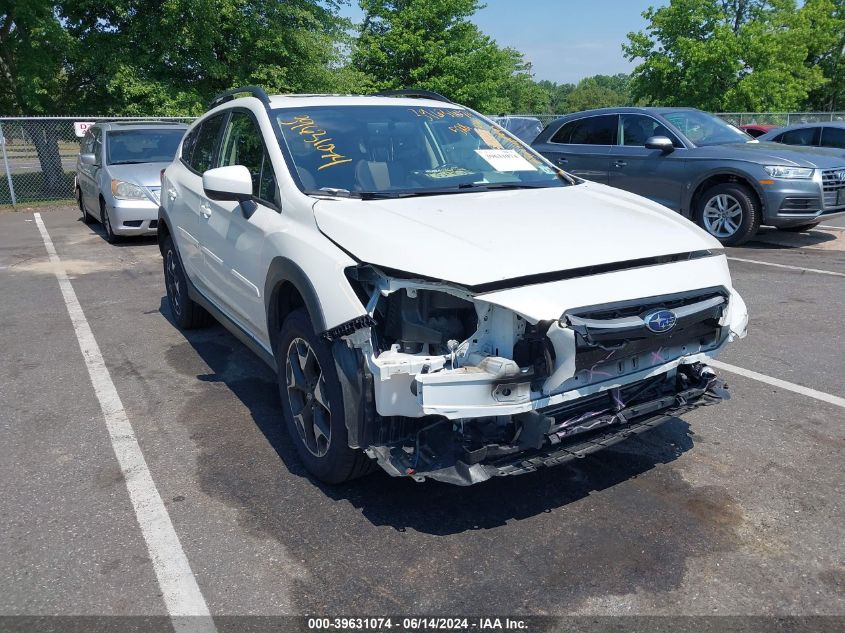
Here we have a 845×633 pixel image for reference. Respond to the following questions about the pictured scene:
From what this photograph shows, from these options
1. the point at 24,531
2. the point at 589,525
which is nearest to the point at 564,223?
the point at 589,525

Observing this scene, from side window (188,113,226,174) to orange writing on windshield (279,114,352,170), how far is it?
3.55 feet

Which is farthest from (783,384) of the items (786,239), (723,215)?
(786,239)

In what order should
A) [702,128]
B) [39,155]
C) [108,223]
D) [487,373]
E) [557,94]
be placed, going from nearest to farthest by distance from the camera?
[487,373] < [702,128] < [108,223] < [39,155] < [557,94]

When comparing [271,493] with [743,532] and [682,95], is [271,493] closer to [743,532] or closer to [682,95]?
[743,532]

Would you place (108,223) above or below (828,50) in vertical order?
below

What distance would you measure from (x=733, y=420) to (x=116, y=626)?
135 inches

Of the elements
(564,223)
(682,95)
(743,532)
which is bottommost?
(743,532)

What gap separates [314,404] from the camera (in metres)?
3.48

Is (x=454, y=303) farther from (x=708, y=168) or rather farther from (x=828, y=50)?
(x=828, y=50)

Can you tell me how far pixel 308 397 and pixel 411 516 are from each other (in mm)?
757

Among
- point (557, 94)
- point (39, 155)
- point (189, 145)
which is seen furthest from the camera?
point (557, 94)

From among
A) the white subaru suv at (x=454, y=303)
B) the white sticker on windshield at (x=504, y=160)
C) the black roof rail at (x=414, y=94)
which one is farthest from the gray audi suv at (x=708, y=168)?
the white subaru suv at (x=454, y=303)

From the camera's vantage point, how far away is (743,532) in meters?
3.13

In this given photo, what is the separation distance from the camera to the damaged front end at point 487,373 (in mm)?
2801
